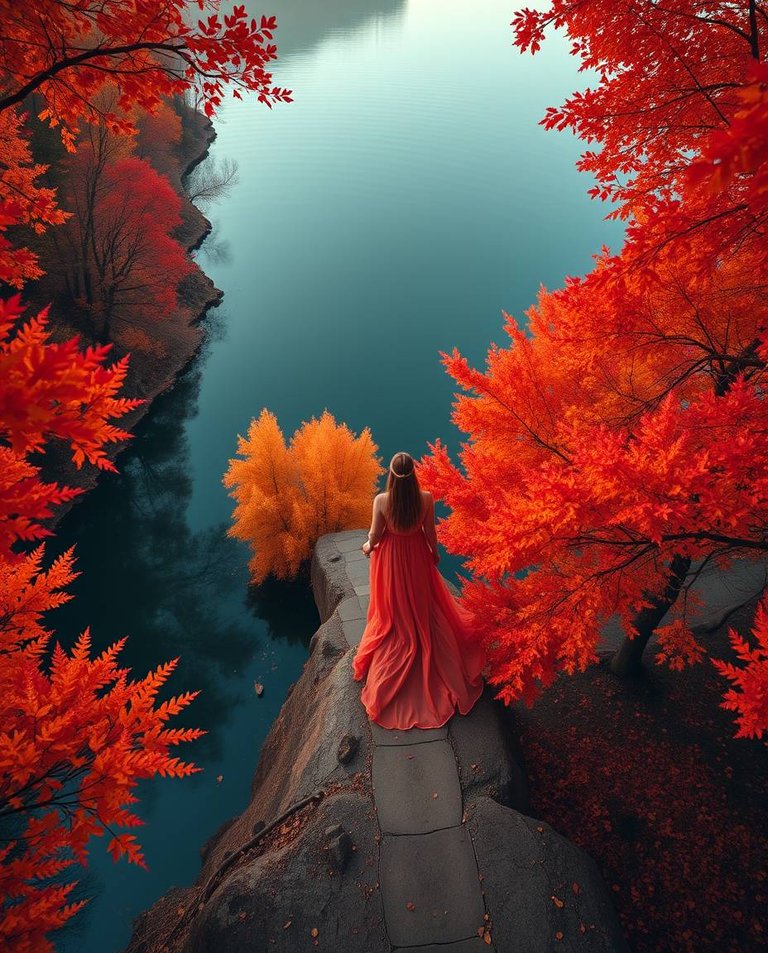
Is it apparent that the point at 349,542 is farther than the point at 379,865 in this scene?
Yes

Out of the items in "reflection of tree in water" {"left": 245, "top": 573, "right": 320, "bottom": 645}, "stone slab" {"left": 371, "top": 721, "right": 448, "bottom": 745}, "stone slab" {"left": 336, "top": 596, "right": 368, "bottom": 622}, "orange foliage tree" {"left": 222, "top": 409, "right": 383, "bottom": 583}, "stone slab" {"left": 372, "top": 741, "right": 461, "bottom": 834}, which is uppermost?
"orange foliage tree" {"left": 222, "top": 409, "right": 383, "bottom": 583}

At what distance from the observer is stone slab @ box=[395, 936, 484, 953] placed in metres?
4.13

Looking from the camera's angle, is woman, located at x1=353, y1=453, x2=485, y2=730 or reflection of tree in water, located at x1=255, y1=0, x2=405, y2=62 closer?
woman, located at x1=353, y1=453, x2=485, y2=730

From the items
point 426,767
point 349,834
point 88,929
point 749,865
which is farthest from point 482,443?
point 88,929

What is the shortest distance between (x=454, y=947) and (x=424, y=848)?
0.69 metres

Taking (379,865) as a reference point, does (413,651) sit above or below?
above

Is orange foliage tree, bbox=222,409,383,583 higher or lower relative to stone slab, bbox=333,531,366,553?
higher

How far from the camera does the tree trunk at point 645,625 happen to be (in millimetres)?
6926

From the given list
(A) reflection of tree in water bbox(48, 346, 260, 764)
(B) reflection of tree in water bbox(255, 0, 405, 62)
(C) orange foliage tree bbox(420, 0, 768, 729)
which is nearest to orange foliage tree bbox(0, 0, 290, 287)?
(C) orange foliage tree bbox(420, 0, 768, 729)

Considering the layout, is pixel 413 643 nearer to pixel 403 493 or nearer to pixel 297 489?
pixel 403 493

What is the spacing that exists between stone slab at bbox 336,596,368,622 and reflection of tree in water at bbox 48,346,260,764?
518 centimetres

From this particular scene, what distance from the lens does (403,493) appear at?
16.1 feet

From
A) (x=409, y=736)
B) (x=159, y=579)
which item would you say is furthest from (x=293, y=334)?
(x=409, y=736)

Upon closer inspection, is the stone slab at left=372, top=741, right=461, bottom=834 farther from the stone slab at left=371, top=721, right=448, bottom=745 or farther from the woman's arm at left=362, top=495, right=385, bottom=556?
the woman's arm at left=362, top=495, right=385, bottom=556
